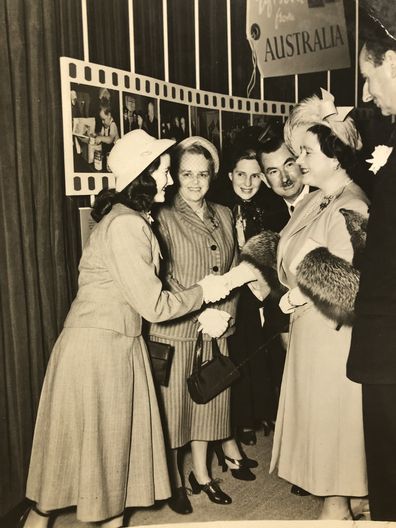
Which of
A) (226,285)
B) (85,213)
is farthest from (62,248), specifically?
(226,285)

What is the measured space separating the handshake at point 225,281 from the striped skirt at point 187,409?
8.4 inches

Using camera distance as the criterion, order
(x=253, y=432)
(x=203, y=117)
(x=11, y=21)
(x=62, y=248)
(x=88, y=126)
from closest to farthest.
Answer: (x=11, y=21), (x=88, y=126), (x=62, y=248), (x=203, y=117), (x=253, y=432)

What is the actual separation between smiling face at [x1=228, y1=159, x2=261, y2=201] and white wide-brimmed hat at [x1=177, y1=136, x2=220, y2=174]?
101mm

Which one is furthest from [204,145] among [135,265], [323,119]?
[135,265]

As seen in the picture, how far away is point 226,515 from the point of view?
1.92 meters

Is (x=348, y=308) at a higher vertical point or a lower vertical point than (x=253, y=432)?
higher

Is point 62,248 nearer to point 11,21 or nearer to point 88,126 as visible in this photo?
point 88,126

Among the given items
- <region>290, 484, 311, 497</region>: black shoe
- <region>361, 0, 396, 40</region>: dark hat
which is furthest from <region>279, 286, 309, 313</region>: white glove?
<region>361, 0, 396, 40</region>: dark hat

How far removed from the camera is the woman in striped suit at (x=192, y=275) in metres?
2.02

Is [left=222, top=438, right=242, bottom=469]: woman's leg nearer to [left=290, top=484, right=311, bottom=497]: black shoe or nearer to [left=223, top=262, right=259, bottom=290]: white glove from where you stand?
[left=290, top=484, right=311, bottom=497]: black shoe

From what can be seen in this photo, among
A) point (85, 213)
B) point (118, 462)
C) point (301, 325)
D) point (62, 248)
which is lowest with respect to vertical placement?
point (118, 462)

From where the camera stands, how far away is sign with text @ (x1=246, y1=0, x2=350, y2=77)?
1929mm

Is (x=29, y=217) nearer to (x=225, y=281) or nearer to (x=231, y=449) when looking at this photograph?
(x=225, y=281)

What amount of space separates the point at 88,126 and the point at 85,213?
12.3 inches
